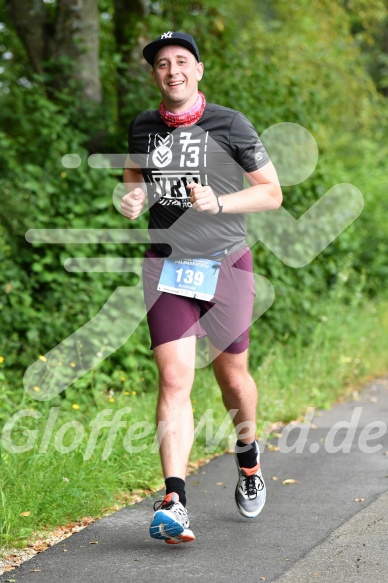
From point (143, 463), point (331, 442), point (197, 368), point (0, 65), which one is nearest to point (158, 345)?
point (143, 463)

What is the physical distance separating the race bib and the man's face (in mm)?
744

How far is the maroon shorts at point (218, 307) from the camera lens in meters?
4.78

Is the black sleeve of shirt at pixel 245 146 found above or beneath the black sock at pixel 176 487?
above

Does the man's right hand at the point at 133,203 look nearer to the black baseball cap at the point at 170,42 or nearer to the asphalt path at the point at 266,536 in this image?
the black baseball cap at the point at 170,42

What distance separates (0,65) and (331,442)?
20.1 ft

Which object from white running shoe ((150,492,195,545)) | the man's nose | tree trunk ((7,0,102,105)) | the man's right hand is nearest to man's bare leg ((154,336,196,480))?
→ white running shoe ((150,492,195,545))

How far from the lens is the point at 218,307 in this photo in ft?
16.0

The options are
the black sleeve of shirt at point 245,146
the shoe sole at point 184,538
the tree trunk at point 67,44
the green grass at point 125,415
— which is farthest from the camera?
the tree trunk at point 67,44

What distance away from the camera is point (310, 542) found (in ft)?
15.2

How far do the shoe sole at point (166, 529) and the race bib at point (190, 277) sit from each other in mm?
1070

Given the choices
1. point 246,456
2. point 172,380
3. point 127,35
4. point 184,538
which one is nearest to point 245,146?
point 172,380

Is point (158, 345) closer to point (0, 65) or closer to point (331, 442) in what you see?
point (331, 442)

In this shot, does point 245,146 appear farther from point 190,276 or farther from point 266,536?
point 266,536

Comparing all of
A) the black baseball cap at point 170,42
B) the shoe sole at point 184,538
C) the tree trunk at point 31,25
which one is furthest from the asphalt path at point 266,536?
the tree trunk at point 31,25
